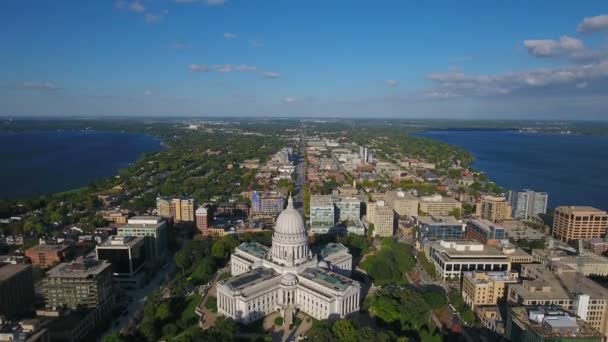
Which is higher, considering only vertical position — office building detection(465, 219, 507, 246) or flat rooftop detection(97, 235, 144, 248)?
flat rooftop detection(97, 235, 144, 248)

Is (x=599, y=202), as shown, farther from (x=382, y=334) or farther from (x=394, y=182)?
(x=382, y=334)

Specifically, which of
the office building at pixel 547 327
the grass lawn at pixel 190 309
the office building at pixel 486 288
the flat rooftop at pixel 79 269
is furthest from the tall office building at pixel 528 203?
the flat rooftop at pixel 79 269

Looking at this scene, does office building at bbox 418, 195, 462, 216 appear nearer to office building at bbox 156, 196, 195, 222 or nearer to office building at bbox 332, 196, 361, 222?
office building at bbox 332, 196, 361, 222

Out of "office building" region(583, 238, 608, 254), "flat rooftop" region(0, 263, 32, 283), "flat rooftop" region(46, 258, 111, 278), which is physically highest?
"flat rooftop" region(0, 263, 32, 283)

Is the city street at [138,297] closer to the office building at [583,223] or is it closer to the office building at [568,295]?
the office building at [568,295]

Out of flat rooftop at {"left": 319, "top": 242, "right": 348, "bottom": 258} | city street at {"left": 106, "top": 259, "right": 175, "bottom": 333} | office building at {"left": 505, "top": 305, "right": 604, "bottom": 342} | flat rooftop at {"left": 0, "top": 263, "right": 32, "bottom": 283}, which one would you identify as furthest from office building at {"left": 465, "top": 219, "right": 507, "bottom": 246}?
flat rooftop at {"left": 0, "top": 263, "right": 32, "bottom": 283}

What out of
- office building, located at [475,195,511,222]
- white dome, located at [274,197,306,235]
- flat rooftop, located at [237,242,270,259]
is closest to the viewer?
white dome, located at [274,197,306,235]

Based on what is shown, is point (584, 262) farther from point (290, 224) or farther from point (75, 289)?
point (75, 289)
